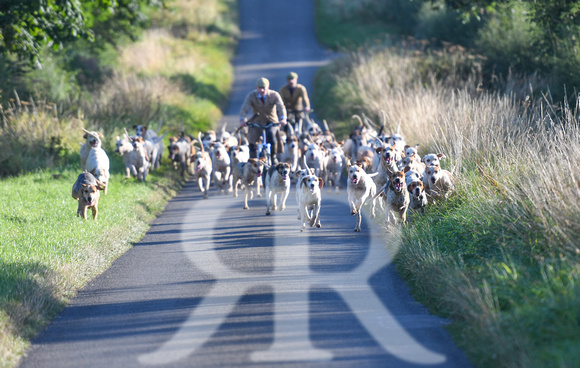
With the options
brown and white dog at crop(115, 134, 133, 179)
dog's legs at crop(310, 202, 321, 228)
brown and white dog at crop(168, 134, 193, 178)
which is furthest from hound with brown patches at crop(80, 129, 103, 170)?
dog's legs at crop(310, 202, 321, 228)

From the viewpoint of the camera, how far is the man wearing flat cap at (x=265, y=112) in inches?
593

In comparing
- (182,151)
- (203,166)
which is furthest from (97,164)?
(182,151)

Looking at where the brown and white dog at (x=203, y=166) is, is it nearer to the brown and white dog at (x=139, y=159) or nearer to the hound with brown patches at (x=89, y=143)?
the brown and white dog at (x=139, y=159)

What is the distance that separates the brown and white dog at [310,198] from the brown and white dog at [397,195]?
1.14m

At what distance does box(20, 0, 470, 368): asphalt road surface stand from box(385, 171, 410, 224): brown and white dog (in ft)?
1.48

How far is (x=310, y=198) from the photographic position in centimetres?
1190

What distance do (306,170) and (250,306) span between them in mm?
4706

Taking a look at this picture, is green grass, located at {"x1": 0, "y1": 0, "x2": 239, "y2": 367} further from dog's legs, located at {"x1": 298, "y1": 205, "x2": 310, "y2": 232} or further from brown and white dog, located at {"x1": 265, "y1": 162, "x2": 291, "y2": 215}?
dog's legs, located at {"x1": 298, "y1": 205, "x2": 310, "y2": 232}

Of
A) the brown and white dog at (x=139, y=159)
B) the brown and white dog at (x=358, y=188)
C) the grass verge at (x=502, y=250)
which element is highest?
the grass verge at (x=502, y=250)

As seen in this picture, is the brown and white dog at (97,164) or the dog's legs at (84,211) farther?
the brown and white dog at (97,164)

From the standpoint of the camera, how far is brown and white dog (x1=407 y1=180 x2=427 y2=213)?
11.2 meters

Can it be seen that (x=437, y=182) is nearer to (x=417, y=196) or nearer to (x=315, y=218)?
(x=417, y=196)

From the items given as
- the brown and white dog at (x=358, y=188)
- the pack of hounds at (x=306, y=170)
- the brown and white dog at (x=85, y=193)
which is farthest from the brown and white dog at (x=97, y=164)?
the brown and white dog at (x=358, y=188)

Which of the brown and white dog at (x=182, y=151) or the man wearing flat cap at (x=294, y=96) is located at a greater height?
the man wearing flat cap at (x=294, y=96)
